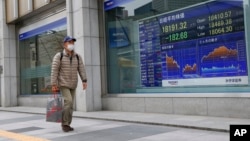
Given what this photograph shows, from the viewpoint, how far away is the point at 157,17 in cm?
1065

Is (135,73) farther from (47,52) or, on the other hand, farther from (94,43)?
(47,52)

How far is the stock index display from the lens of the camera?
28.2ft

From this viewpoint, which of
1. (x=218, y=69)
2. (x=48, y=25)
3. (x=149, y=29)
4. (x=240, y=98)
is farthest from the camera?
(x=48, y=25)

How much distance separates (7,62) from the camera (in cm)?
1748

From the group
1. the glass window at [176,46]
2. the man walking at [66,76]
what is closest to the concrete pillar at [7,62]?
the glass window at [176,46]

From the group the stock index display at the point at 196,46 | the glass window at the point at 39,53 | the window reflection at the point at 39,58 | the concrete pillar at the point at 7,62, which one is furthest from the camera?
the concrete pillar at the point at 7,62

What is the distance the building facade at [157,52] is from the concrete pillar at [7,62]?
2326 millimetres

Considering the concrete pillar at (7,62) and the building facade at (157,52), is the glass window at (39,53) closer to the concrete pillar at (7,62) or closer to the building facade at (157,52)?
the building facade at (157,52)

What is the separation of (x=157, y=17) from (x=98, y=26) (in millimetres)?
2475

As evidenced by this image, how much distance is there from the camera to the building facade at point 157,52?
28.2 ft

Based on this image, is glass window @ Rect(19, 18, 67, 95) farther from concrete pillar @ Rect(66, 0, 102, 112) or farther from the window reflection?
concrete pillar @ Rect(66, 0, 102, 112)

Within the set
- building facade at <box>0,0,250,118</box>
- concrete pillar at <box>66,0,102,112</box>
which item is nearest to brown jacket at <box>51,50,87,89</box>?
building facade at <box>0,0,250,118</box>

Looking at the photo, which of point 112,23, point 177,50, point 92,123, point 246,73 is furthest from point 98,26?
point 246,73

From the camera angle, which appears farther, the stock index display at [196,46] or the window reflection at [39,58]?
the window reflection at [39,58]
